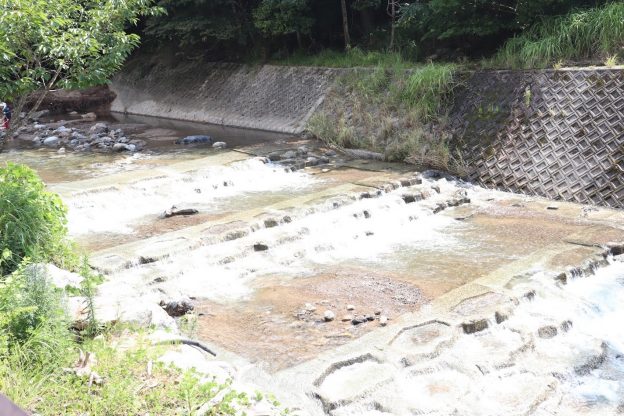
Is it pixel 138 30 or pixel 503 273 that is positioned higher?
pixel 138 30

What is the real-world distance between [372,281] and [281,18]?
12125mm

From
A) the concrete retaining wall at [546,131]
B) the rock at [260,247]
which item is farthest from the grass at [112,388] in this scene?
the concrete retaining wall at [546,131]

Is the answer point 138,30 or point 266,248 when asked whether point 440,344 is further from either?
point 138,30

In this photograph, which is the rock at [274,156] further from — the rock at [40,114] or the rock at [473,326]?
the rock at [40,114]

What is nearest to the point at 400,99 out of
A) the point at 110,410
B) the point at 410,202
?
the point at 410,202

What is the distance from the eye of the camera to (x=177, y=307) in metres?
6.02

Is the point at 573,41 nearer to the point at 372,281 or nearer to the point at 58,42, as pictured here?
the point at 372,281


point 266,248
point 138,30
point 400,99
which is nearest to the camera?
point 266,248

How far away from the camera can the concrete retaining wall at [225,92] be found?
623 inches

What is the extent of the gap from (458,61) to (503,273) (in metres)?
7.98

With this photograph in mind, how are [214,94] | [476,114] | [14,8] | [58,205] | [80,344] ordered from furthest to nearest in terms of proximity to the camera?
[214,94]
[476,114]
[58,205]
[14,8]
[80,344]

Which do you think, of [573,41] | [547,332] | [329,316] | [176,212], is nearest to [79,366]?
[329,316]

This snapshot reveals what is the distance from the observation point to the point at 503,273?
661 cm

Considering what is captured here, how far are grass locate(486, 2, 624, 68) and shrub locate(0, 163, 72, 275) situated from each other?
8.86 meters
